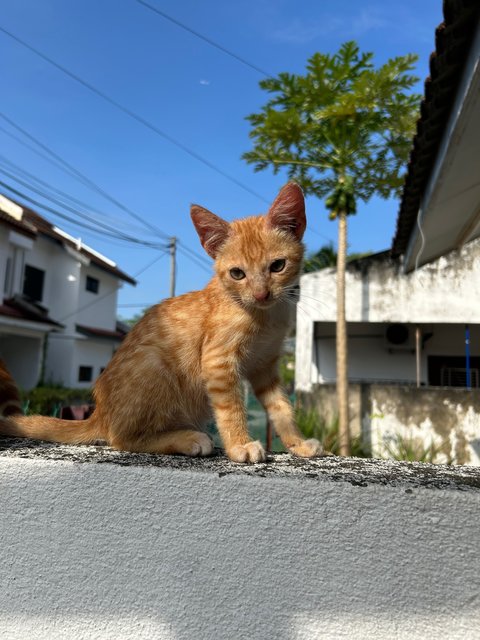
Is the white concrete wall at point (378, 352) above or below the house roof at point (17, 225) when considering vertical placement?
below

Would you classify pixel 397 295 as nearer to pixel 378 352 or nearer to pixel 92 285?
pixel 378 352

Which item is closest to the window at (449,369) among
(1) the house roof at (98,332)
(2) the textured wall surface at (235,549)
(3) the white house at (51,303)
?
(1) the house roof at (98,332)

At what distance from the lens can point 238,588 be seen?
4.12 ft

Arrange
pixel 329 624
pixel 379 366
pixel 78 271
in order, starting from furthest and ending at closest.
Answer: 1. pixel 78 271
2. pixel 379 366
3. pixel 329 624

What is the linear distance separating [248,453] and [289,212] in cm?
94

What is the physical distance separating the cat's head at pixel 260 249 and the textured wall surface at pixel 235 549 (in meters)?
0.68

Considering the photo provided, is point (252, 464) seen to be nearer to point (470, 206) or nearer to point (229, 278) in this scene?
point (229, 278)

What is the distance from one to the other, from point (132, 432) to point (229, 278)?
72 centimetres

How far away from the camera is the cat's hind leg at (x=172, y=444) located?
163 cm

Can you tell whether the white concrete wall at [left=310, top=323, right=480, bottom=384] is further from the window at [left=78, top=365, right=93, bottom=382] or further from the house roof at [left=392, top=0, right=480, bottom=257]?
the window at [left=78, top=365, right=93, bottom=382]

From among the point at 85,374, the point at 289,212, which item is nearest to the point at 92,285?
the point at 85,374

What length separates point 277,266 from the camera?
1833mm

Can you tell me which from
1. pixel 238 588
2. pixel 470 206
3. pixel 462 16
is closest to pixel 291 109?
pixel 470 206

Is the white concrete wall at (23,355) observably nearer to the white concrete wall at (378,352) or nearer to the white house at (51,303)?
the white house at (51,303)
